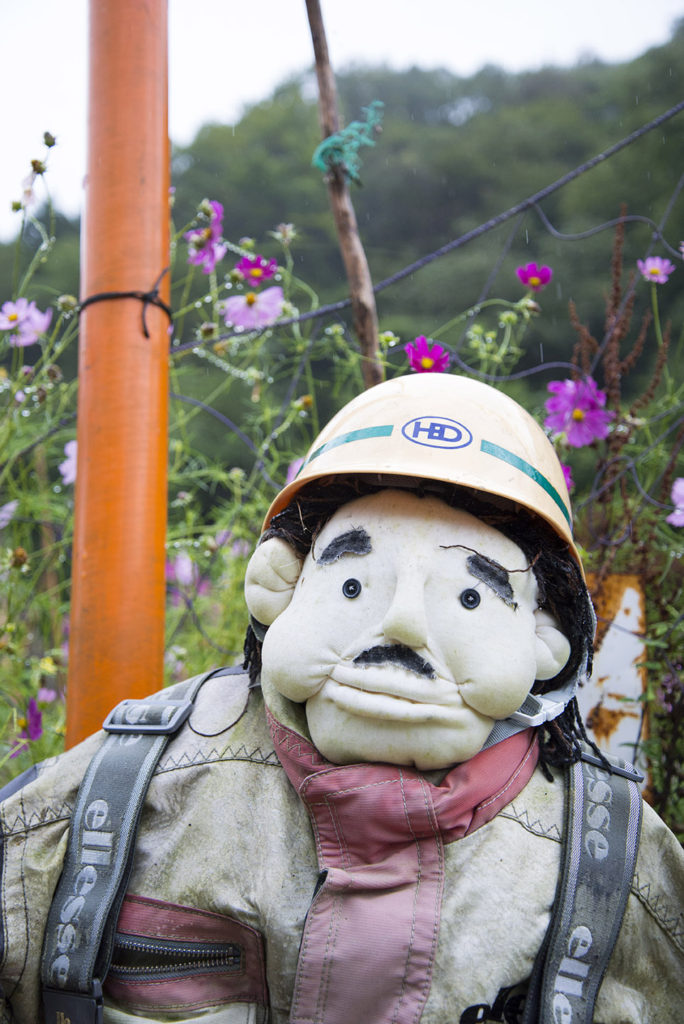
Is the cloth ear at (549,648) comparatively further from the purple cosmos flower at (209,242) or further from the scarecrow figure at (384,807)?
the purple cosmos flower at (209,242)

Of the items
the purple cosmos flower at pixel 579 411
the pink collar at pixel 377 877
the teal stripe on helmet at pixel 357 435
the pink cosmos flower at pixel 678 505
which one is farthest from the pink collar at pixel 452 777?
the purple cosmos flower at pixel 579 411

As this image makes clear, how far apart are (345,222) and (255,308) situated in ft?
1.35

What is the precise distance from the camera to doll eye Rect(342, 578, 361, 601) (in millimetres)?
1334

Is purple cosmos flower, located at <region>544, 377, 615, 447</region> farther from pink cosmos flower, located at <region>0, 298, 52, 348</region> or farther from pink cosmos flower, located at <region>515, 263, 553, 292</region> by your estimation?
pink cosmos flower, located at <region>0, 298, 52, 348</region>

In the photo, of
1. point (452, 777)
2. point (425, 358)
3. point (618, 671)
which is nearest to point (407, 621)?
point (452, 777)

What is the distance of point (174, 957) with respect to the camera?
4.48ft

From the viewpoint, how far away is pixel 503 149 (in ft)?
41.1

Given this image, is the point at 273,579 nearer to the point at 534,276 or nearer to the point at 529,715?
the point at 529,715

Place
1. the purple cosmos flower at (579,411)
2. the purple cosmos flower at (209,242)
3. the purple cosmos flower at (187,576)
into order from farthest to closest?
the purple cosmos flower at (187,576) < the purple cosmos flower at (209,242) < the purple cosmos flower at (579,411)

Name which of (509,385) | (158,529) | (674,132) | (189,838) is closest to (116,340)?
(158,529)

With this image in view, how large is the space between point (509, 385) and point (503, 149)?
26.0ft

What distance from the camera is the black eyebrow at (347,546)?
4.48 ft

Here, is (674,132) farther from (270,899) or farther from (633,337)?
(270,899)

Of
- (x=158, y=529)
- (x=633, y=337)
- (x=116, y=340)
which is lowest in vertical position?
(x=158, y=529)
